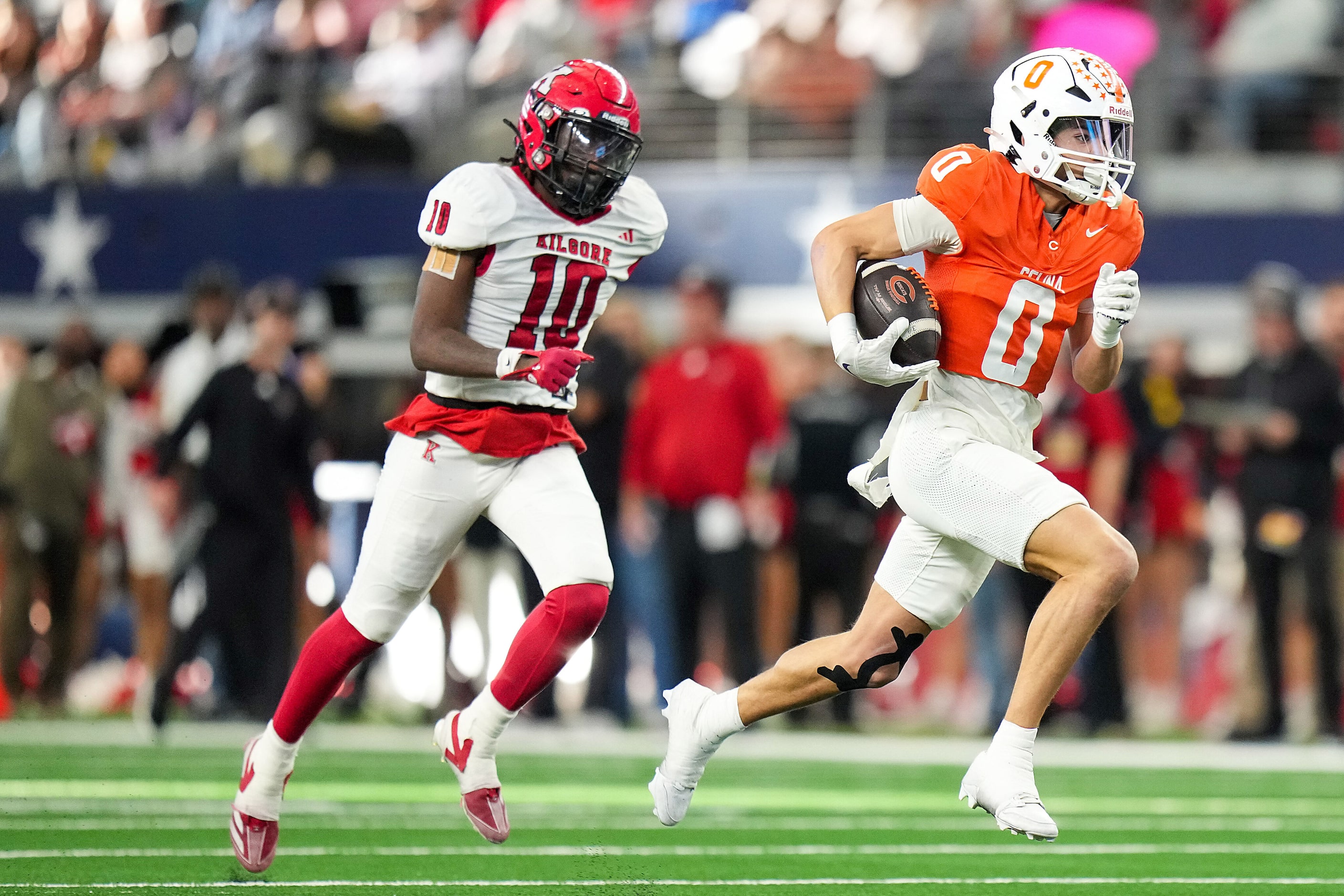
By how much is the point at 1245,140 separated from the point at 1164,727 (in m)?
4.54

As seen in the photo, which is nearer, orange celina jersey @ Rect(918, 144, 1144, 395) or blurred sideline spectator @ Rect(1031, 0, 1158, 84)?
orange celina jersey @ Rect(918, 144, 1144, 395)

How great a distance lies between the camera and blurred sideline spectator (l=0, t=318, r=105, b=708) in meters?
11.0

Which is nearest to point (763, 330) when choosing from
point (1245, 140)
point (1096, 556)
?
point (1245, 140)

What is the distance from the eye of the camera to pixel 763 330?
13.2 m

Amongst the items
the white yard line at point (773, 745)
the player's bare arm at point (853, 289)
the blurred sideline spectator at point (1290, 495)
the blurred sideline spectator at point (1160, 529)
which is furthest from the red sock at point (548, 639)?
the blurred sideline spectator at point (1160, 529)

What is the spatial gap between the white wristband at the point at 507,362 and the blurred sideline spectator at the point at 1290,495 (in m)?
5.72

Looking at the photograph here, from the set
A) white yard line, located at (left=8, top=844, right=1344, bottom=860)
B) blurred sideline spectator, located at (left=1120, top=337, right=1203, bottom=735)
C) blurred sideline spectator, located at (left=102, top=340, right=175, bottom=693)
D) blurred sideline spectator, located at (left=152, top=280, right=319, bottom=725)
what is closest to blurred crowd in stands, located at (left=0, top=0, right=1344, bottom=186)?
blurred sideline spectator, located at (left=1120, top=337, right=1203, bottom=735)

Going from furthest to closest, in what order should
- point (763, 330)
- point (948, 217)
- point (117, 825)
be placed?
point (763, 330), point (117, 825), point (948, 217)

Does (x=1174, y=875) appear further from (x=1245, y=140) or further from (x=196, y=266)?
(x=196, y=266)

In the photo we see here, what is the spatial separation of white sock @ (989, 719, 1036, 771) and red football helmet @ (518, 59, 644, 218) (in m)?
1.80

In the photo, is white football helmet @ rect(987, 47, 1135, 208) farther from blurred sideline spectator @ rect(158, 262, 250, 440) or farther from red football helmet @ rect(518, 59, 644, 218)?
blurred sideline spectator @ rect(158, 262, 250, 440)

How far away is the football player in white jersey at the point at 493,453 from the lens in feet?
17.6

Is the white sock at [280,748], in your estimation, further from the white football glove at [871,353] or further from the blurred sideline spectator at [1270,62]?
the blurred sideline spectator at [1270,62]

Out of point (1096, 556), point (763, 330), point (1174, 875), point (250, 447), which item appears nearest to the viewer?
point (1096, 556)
